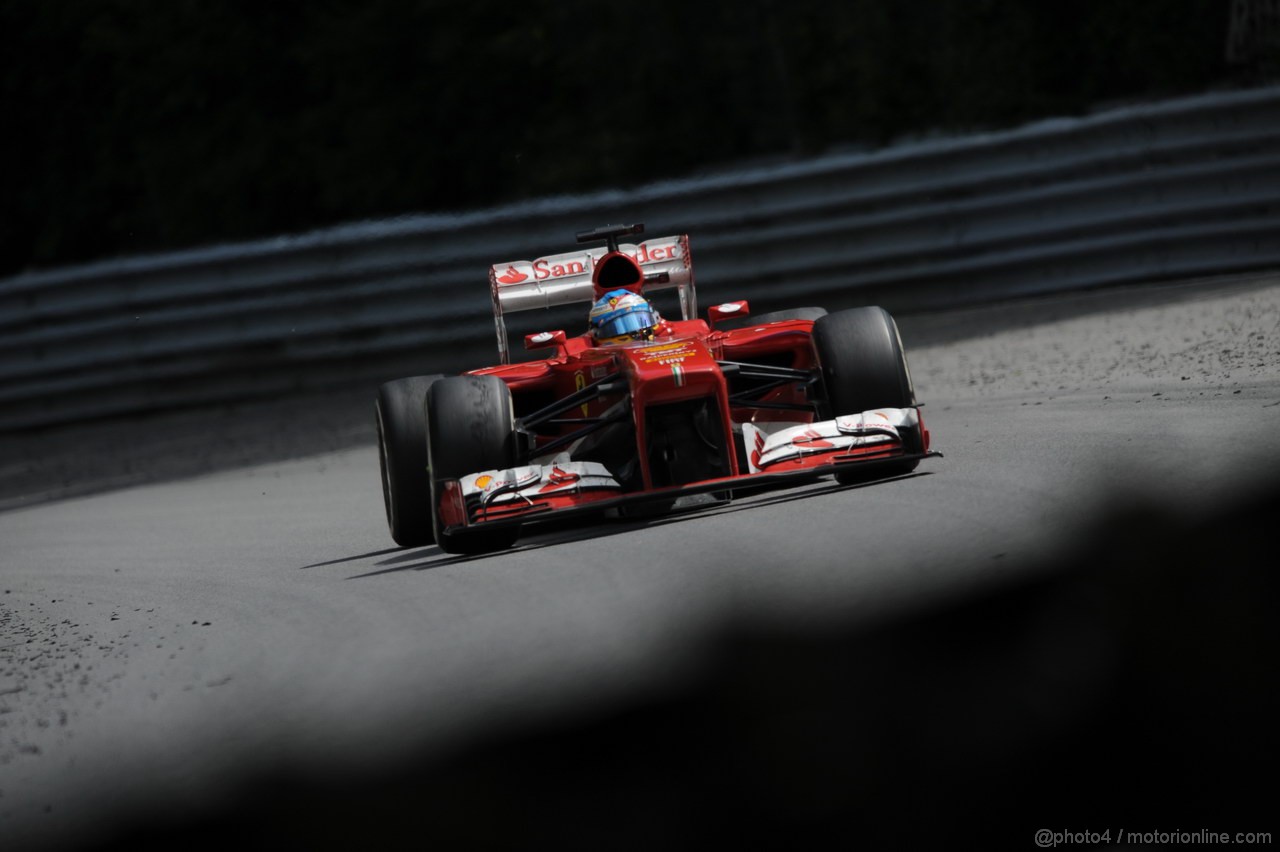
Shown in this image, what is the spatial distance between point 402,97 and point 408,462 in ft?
53.8

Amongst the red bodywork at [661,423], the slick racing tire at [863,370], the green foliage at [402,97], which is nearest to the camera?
the red bodywork at [661,423]

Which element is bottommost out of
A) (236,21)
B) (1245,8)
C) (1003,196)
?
(1003,196)

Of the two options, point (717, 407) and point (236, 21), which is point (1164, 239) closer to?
point (717, 407)

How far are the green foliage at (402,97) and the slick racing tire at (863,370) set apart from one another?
589 inches

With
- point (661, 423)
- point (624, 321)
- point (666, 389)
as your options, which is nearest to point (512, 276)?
point (624, 321)

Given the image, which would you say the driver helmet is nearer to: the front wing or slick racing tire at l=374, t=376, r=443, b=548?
slick racing tire at l=374, t=376, r=443, b=548

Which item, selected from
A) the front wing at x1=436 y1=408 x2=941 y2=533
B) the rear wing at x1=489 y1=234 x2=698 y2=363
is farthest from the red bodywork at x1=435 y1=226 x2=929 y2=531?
the rear wing at x1=489 y1=234 x2=698 y2=363

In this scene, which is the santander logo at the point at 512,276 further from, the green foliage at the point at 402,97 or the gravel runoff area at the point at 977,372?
the green foliage at the point at 402,97

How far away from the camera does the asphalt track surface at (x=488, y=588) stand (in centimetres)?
382

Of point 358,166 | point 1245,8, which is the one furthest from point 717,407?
point 358,166

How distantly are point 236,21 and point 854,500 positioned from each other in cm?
1901

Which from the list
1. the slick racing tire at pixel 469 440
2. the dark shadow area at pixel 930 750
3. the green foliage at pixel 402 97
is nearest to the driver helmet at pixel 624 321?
the slick racing tire at pixel 469 440

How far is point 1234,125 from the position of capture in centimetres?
1320

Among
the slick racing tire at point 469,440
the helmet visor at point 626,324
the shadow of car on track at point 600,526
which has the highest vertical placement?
the helmet visor at point 626,324
